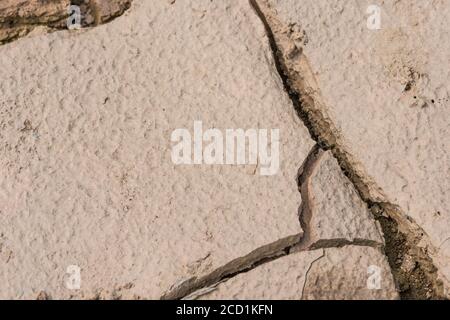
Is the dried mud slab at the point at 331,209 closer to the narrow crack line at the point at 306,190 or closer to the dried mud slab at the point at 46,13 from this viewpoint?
the narrow crack line at the point at 306,190

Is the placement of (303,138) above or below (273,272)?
above

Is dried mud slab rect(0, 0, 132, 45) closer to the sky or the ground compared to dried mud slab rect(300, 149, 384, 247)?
closer to the sky

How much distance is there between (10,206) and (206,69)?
1.55 ft

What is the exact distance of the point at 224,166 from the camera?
63.6 inches

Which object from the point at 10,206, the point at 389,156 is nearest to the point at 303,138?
the point at 389,156

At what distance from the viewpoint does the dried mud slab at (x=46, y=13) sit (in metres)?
1.75

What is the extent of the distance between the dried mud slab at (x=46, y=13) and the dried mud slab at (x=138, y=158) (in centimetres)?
4

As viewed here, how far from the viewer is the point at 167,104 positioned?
5.46 feet

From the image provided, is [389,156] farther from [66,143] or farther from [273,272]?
[66,143]

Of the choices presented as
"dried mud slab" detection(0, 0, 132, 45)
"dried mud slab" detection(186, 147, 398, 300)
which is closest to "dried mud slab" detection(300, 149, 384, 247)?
"dried mud slab" detection(186, 147, 398, 300)

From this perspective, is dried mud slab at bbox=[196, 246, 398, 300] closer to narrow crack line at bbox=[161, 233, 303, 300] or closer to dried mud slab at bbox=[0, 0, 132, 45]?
narrow crack line at bbox=[161, 233, 303, 300]

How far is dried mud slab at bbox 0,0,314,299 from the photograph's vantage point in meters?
1.55

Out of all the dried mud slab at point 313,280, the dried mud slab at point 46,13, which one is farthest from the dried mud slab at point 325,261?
the dried mud slab at point 46,13

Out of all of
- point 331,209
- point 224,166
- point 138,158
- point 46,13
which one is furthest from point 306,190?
point 46,13
